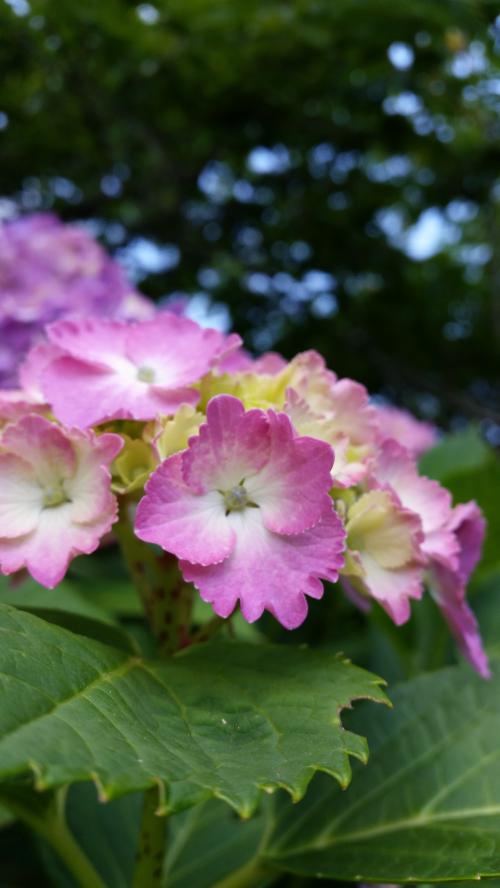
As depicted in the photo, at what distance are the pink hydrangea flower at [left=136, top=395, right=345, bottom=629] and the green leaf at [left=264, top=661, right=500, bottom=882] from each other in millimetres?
230

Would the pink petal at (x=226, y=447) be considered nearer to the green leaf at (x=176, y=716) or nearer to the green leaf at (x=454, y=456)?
the green leaf at (x=176, y=716)

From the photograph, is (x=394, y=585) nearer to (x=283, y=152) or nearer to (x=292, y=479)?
(x=292, y=479)

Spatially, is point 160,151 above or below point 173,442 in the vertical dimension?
below

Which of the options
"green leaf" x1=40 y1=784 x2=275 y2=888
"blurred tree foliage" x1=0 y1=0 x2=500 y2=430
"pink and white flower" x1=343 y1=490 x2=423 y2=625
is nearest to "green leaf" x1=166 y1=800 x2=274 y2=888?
"green leaf" x1=40 y1=784 x2=275 y2=888

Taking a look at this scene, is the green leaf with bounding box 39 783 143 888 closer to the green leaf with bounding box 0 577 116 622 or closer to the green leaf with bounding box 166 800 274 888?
the green leaf with bounding box 166 800 274 888

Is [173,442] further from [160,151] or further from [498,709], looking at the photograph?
[160,151]

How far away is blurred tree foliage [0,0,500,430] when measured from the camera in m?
1.79

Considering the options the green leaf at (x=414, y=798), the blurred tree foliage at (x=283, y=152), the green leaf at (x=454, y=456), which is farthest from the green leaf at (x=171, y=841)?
the blurred tree foliage at (x=283, y=152)

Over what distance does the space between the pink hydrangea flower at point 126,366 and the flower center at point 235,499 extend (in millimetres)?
90

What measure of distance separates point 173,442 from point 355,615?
3.74 feet

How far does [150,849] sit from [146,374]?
390 mm

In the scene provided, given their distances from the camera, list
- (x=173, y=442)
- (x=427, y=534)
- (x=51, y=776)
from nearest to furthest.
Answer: (x=51, y=776)
(x=173, y=442)
(x=427, y=534)

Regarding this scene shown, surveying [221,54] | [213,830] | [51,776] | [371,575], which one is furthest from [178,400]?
[221,54]

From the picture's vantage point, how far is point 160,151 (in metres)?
2.14
